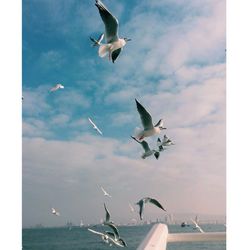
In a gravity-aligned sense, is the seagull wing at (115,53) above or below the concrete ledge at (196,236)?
above

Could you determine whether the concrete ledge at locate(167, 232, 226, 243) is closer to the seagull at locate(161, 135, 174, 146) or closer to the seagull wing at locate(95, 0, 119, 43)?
the seagull at locate(161, 135, 174, 146)

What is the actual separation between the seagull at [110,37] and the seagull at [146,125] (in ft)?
1.08

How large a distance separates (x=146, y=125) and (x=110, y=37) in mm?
466

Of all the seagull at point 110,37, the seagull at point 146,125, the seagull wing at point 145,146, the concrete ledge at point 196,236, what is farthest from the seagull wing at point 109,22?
the concrete ledge at point 196,236

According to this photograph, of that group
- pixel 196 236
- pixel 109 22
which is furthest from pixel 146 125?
pixel 196 236

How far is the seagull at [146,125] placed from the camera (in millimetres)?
1987

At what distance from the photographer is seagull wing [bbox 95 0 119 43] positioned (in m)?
1.88

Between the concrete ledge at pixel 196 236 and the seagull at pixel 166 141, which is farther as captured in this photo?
the concrete ledge at pixel 196 236

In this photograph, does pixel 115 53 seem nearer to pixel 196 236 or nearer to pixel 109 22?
pixel 109 22

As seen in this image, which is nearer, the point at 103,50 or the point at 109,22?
the point at 109,22

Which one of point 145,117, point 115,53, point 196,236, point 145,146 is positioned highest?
point 115,53

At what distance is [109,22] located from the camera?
1965 millimetres

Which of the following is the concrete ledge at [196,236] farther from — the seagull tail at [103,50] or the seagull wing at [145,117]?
the seagull tail at [103,50]
